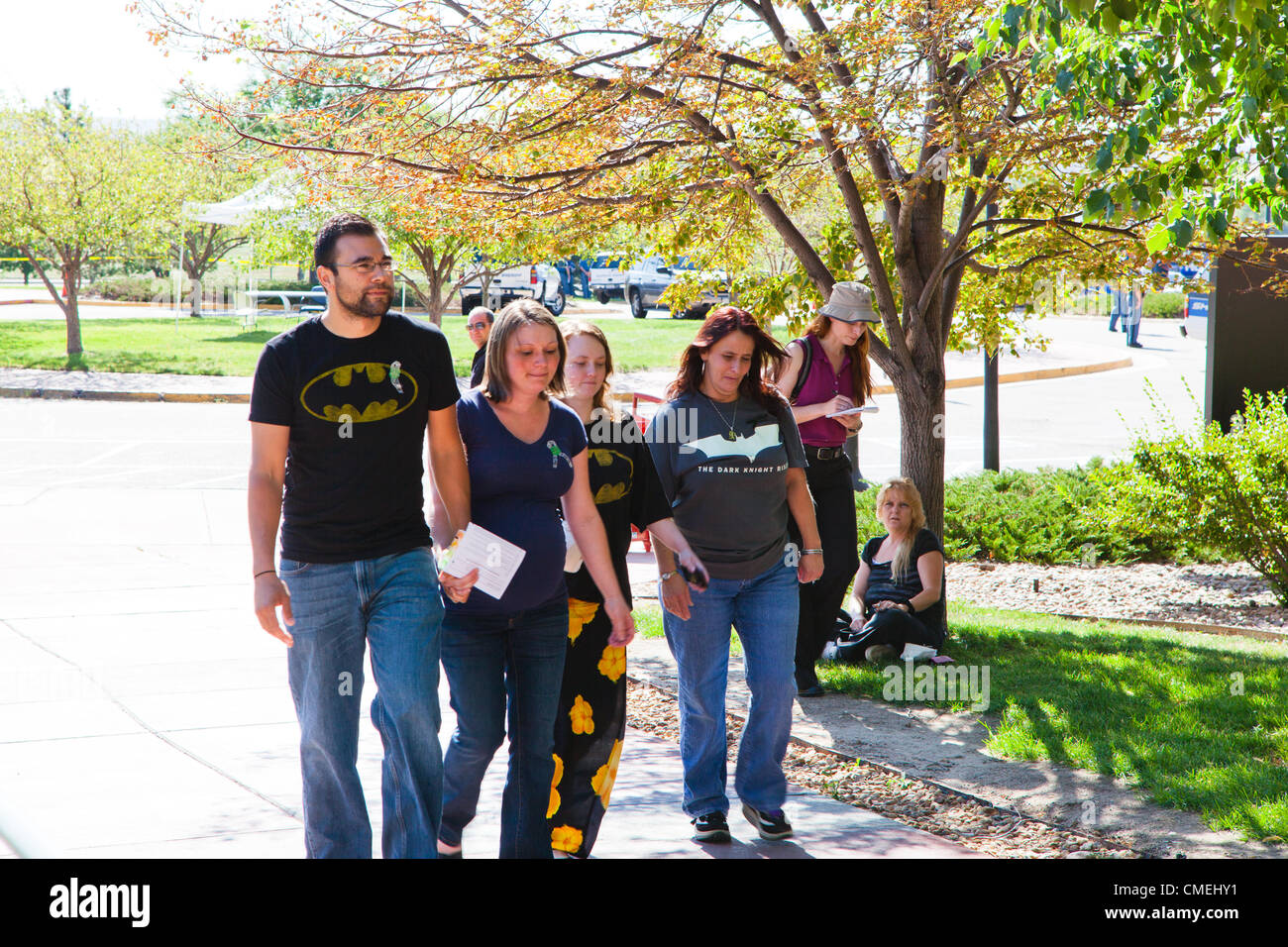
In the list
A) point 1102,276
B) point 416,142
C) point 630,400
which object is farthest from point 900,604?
point 630,400

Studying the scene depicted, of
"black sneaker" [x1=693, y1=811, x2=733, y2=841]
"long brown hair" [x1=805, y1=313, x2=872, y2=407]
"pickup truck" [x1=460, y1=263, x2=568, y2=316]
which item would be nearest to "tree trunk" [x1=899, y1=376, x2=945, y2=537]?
"long brown hair" [x1=805, y1=313, x2=872, y2=407]

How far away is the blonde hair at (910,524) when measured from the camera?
Result: 7.20 m

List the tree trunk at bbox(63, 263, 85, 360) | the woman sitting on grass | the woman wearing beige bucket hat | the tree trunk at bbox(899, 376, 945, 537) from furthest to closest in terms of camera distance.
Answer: the tree trunk at bbox(63, 263, 85, 360) < the tree trunk at bbox(899, 376, 945, 537) < the woman sitting on grass < the woman wearing beige bucket hat

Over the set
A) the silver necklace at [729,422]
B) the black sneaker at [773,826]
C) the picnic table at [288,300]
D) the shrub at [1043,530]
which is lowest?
the black sneaker at [773,826]

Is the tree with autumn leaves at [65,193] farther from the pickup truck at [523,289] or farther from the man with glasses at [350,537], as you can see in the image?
the man with glasses at [350,537]

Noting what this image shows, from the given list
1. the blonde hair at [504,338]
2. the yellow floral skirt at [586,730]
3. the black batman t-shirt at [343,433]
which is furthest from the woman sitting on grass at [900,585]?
the black batman t-shirt at [343,433]

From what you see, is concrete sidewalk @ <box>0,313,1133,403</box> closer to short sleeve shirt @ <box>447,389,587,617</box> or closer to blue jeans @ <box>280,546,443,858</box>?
short sleeve shirt @ <box>447,389,587,617</box>

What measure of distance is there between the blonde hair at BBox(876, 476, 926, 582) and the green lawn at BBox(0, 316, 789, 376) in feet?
46.6

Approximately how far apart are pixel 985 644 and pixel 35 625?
18.6 ft

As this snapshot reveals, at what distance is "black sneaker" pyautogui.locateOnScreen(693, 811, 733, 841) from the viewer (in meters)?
4.41

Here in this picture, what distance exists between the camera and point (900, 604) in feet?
23.5

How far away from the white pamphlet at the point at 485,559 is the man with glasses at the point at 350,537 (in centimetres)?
9

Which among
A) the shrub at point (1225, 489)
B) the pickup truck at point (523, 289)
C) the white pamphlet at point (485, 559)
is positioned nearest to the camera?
the white pamphlet at point (485, 559)

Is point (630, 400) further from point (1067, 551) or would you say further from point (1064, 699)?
point (1064, 699)
